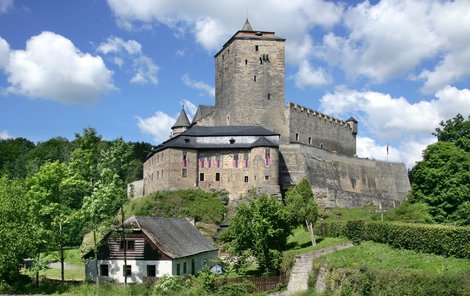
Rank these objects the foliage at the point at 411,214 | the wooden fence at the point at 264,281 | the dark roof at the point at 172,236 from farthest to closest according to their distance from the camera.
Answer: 1. the foliage at the point at 411,214
2. the dark roof at the point at 172,236
3. the wooden fence at the point at 264,281

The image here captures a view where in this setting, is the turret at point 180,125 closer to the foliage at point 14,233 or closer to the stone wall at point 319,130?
the stone wall at point 319,130

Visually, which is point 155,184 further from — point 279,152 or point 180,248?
point 180,248

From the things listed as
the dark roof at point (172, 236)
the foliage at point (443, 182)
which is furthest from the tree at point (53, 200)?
the foliage at point (443, 182)

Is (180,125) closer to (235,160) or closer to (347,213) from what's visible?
(235,160)

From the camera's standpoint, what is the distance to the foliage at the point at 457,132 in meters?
54.7

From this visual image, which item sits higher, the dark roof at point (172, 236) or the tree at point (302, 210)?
the tree at point (302, 210)

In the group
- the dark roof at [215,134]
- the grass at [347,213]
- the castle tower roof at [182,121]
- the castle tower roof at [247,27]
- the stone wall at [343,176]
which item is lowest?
the grass at [347,213]

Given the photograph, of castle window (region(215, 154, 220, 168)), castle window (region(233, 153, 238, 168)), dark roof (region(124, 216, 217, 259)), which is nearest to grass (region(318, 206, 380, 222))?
castle window (region(233, 153, 238, 168))

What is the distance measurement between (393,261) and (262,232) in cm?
1193

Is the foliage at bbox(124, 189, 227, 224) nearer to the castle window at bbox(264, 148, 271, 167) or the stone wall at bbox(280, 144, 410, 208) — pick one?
the castle window at bbox(264, 148, 271, 167)

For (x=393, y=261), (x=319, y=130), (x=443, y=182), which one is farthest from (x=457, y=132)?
(x=393, y=261)

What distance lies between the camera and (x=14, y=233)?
3619 centimetres

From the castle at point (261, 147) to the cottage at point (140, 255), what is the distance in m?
22.2

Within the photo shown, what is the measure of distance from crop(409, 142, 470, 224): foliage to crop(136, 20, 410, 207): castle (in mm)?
16314
